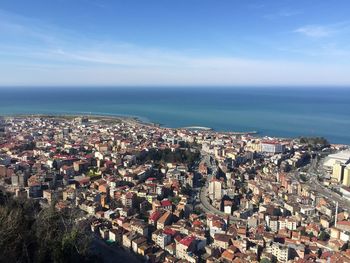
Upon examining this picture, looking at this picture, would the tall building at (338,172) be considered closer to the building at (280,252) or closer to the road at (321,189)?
the road at (321,189)

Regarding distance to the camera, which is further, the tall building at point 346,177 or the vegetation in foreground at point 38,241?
the tall building at point 346,177

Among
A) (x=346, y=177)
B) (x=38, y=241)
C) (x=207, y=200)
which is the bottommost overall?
(x=207, y=200)

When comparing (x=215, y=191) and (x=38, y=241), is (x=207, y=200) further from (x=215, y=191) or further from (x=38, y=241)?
(x=38, y=241)

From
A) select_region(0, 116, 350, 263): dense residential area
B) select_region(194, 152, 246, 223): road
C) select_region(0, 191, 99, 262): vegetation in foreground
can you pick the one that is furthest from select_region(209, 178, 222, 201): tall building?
select_region(0, 191, 99, 262): vegetation in foreground

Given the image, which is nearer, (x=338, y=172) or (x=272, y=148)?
(x=338, y=172)

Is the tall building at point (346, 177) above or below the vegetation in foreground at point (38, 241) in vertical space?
below

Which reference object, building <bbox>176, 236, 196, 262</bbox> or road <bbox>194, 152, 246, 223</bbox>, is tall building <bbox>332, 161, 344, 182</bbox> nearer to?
road <bbox>194, 152, 246, 223</bbox>

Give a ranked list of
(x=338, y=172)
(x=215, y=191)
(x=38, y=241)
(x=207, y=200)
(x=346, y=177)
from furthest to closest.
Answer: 1. (x=338, y=172)
2. (x=346, y=177)
3. (x=215, y=191)
4. (x=207, y=200)
5. (x=38, y=241)

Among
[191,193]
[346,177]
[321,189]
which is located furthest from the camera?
[346,177]

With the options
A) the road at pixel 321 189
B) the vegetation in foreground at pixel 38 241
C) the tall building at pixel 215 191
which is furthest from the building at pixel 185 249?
the road at pixel 321 189

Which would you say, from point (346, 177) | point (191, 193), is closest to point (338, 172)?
point (346, 177)
